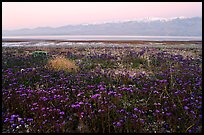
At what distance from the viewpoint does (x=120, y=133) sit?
5180 millimetres

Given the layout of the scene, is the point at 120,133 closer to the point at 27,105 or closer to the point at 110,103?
the point at 110,103

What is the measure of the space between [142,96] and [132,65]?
20.2 feet

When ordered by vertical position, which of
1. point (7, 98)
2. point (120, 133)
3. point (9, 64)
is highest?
point (9, 64)

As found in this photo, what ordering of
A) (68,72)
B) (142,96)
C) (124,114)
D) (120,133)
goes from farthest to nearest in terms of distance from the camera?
(68,72)
(142,96)
(124,114)
(120,133)

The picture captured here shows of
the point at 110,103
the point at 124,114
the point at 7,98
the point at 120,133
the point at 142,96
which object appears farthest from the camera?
the point at 142,96

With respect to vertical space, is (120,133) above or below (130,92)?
below

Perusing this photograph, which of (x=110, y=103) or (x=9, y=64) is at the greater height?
(x=9, y=64)

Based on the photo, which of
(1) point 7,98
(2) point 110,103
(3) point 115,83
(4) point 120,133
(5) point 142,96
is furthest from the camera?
(3) point 115,83

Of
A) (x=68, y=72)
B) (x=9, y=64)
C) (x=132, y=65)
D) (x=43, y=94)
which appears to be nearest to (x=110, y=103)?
(x=43, y=94)

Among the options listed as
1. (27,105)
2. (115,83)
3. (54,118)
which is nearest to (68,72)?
(115,83)

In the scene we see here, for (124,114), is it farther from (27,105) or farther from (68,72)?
(68,72)

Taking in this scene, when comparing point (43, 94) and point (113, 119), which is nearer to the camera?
point (113, 119)

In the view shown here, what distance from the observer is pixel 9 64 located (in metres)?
13.5

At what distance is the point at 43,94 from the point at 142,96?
296 cm
